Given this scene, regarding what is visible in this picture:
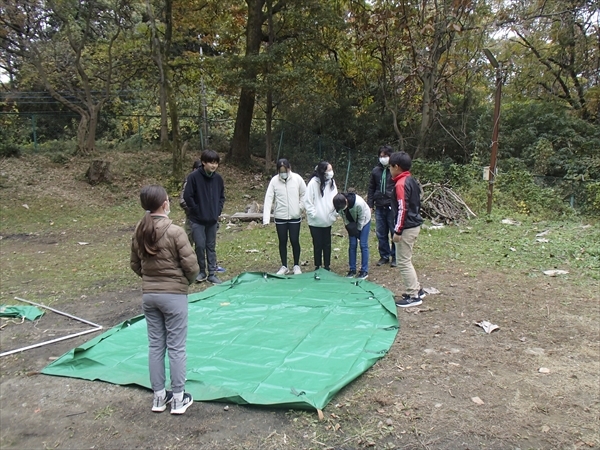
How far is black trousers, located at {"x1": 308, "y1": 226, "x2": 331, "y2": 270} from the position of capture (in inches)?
231

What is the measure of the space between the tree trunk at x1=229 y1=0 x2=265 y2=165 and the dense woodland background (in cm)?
4

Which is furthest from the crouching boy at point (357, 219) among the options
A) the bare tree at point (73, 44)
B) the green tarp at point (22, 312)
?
the bare tree at point (73, 44)

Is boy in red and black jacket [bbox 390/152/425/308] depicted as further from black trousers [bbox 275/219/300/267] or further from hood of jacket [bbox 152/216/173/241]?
hood of jacket [bbox 152/216/173/241]

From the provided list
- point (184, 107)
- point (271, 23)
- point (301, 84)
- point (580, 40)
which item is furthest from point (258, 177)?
point (580, 40)

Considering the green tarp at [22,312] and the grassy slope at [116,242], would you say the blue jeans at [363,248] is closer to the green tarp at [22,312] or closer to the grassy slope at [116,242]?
the grassy slope at [116,242]

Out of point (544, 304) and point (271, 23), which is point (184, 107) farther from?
point (544, 304)

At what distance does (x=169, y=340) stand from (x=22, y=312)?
9.09ft

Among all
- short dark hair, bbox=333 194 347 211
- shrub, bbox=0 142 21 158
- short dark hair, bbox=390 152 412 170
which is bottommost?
short dark hair, bbox=333 194 347 211

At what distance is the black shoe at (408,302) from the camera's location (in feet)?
15.6

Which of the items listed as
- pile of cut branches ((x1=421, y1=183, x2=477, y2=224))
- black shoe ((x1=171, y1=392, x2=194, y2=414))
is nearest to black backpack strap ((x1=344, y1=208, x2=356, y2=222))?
black shoe ((x1=171, y1=392, x2=194, y2=414))

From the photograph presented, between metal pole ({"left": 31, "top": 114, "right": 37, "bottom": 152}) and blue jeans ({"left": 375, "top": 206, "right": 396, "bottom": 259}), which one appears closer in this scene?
blue jeans ({"left": 375, "top": 206, "right": 396, "bottom": 259})

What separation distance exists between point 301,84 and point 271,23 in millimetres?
2385

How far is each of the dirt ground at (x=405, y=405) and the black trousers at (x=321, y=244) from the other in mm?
1867

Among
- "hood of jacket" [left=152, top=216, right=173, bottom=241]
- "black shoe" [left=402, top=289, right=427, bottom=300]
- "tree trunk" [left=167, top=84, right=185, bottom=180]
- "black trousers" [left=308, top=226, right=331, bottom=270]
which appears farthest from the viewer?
"tree trunk" [left=167, top=84, right=185, bottom=180]
